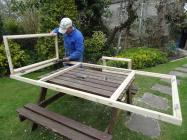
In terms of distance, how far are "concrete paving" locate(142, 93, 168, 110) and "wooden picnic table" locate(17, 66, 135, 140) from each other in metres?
1.11

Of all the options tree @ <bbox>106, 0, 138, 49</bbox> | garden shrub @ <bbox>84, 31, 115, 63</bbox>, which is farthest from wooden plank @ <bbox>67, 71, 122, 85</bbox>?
tree @ <bbox>106, 0, 138, 49</bbox>

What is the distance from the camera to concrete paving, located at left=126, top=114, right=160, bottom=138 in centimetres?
358

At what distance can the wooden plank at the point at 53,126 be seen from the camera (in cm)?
264

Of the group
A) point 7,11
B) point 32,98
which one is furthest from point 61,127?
point 7,11

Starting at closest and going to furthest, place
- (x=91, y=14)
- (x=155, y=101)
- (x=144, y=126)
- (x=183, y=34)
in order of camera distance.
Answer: (x=144, y=126), (x=155, y=101), (x=91, y=14), (x=183, y=34)

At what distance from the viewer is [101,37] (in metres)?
7.86

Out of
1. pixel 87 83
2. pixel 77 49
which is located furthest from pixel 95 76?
pixel 77 49

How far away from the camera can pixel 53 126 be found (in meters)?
2.86

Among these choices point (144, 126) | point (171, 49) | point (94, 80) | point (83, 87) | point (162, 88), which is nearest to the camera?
point (83, 87)

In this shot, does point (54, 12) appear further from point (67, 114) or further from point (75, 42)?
point (67, 114)

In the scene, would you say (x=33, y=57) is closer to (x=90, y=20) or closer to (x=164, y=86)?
(x=90, y=20)

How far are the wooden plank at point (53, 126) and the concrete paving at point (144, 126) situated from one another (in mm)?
1324

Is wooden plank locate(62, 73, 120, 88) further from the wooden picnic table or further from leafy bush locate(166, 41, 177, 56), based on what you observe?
leafy bush locate(166, 41, 177, 56)

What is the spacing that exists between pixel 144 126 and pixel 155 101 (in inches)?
42.1
